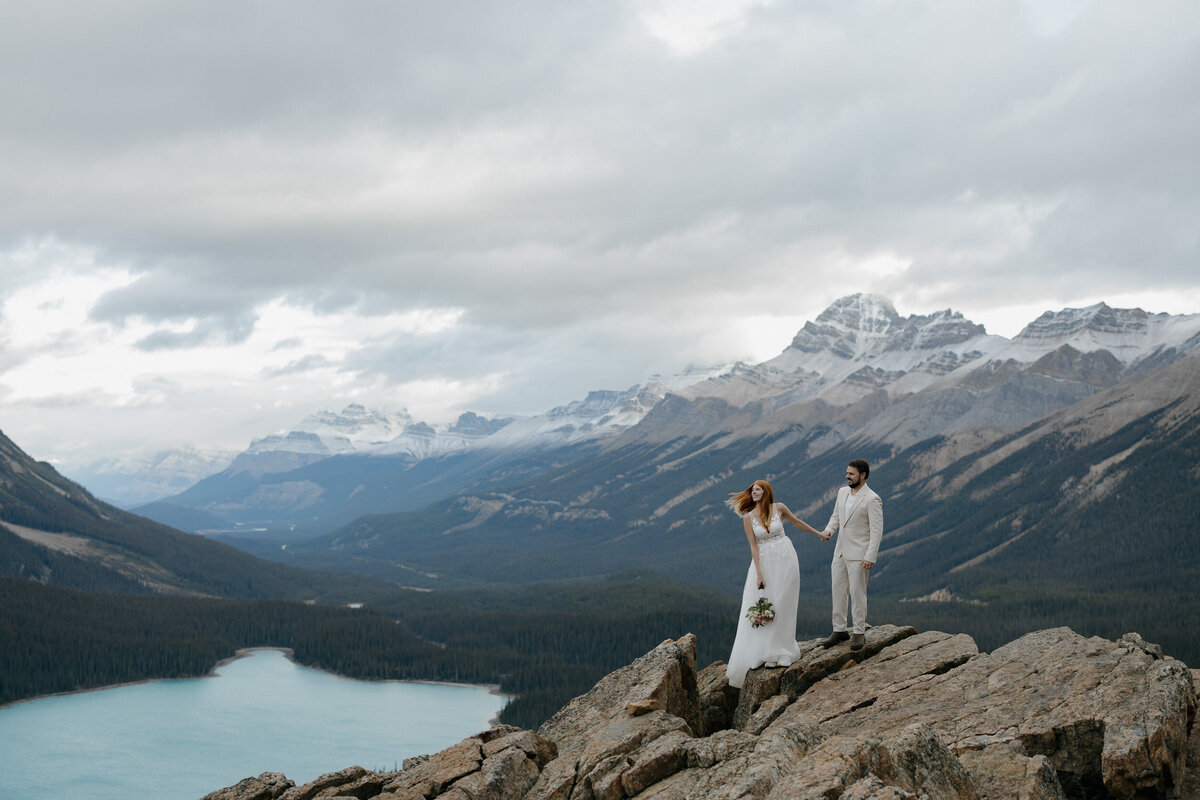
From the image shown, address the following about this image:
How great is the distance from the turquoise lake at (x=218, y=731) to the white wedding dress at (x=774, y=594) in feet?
382

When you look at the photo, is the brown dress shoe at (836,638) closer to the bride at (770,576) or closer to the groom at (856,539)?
the groom at (856,539)

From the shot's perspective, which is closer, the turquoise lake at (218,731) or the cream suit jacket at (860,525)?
the cream suit jacket at (860,525)

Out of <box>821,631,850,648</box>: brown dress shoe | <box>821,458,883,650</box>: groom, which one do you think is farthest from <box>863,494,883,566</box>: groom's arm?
<box>821,631,850,648</box>: brown dress shoe

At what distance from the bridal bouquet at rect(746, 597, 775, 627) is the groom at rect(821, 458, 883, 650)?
183cm

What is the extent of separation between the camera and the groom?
23484 millimetres

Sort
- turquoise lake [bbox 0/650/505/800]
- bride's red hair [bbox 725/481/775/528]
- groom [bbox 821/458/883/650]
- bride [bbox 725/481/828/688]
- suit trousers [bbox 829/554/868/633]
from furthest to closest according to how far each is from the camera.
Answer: turquoise lake [bbox 0/650/505/800]
bride [bbox 725/481/828/688]
bride's red hair [bbox 725/481/775/528]
suit trousers [bbox 829/554/868/633]
groom [bbox 821/458/883/650]

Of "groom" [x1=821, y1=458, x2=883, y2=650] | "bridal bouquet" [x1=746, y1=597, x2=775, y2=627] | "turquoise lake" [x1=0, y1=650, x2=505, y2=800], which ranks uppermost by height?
"groom" [x1=821, y1=458, x2=883, y2=650]

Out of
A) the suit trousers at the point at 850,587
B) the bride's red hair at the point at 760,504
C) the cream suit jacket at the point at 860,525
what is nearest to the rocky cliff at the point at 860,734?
the suit trousers at the point at 850,587

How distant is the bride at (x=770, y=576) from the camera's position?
2469 centimetres

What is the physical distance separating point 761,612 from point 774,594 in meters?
0.64

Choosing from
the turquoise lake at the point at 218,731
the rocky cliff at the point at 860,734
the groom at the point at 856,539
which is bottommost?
the turquoise lake at the point at 218,731

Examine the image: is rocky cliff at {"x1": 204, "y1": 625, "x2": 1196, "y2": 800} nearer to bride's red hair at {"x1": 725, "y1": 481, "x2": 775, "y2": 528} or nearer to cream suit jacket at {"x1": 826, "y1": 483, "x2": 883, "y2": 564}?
cream suit jacket at {"x1": 826, "y1": 483, "x2": 883, "y2": 564}

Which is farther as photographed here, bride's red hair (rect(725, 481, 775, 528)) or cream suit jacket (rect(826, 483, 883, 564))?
bride's red hair (rect(725, 481, 775, 528))

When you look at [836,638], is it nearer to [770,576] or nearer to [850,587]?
[850,587]
